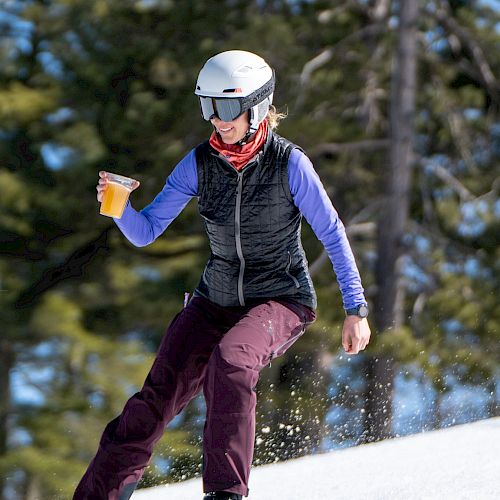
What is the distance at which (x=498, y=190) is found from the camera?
14797mm

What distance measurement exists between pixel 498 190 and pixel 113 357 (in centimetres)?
649

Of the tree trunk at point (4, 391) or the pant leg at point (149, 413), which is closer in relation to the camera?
the pant leg at point (149, 413)

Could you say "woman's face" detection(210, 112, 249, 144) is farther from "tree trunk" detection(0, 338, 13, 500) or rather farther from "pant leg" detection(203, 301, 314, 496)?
"tree trunk" detection(0, 338, 13, 500)

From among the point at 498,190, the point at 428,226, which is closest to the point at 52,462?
the point at 428,226

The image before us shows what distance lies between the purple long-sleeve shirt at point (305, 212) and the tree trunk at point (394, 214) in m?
8.76

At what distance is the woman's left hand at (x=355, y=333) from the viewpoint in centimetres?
342

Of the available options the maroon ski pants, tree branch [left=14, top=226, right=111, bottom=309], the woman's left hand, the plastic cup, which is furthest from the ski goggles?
tree branch [left=14, top=226, right=111, bottom=309]

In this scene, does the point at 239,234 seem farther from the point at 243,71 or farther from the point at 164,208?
the point at 243,71

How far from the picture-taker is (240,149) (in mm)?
3381

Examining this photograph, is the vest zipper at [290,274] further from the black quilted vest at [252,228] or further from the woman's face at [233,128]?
the woman's face at [233,128]

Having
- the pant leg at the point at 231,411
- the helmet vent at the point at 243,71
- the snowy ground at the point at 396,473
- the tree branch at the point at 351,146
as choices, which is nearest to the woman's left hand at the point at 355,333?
the pant leg at the point at 231,411

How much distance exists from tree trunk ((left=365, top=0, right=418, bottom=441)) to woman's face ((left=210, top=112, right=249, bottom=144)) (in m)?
9.02

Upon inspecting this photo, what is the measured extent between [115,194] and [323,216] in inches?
28.6

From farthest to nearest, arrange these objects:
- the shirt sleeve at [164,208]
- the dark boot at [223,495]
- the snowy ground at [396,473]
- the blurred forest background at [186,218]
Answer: the blurred forest background at [186,218], the snowy ground at [396,473], the shirt sleeve at [164,208], the dark boot at [223,495]
